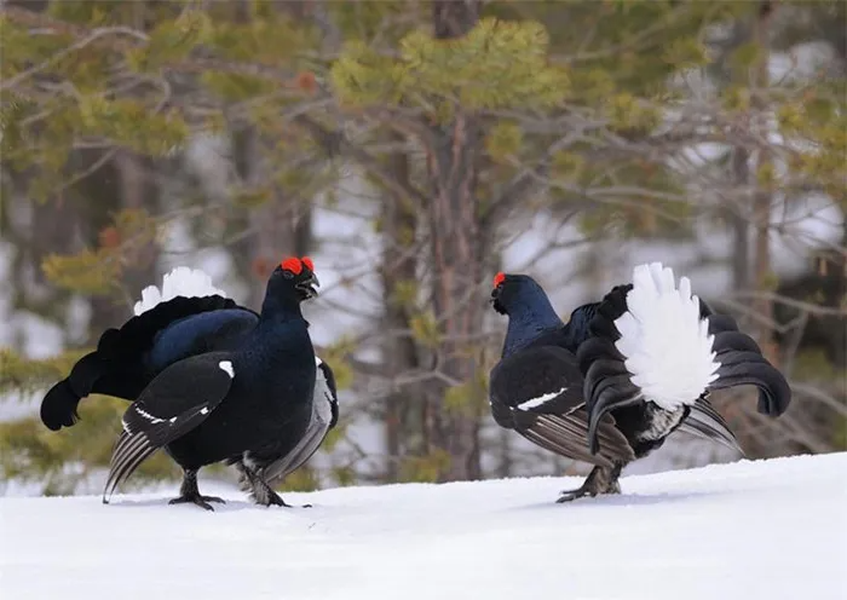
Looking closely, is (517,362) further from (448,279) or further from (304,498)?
(448,279)

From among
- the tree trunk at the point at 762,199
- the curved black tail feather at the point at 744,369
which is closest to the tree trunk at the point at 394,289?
the tree trunk at the point at 762,199

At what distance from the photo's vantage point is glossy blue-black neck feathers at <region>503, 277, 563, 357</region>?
186 inches

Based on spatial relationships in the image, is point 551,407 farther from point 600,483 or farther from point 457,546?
point 457,546

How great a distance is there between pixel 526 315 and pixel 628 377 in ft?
2.31

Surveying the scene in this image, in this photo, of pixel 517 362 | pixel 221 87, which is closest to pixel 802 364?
pixel 221 87

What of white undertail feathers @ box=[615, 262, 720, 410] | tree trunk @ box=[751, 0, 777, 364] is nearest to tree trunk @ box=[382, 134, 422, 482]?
tree trunk @ box=[751, 0, 777, 364]

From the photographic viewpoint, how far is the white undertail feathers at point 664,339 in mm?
4059

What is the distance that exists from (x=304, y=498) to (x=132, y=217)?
3672mm

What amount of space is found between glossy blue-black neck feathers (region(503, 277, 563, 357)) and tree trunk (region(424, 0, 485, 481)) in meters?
2.84

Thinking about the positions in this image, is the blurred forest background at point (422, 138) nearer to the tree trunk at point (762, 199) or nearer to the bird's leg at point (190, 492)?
the tree trunk at point (762, 199)

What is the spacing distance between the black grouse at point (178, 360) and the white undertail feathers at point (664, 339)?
1.06 m

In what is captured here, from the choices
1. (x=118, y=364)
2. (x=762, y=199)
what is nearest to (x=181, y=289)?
(x=118, y=364)

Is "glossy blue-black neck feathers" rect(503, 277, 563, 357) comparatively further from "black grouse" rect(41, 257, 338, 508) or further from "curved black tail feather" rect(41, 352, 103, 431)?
"curved black tail feather" rect(41, 352, 103, 431)

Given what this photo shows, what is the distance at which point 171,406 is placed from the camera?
4348 millimetres
